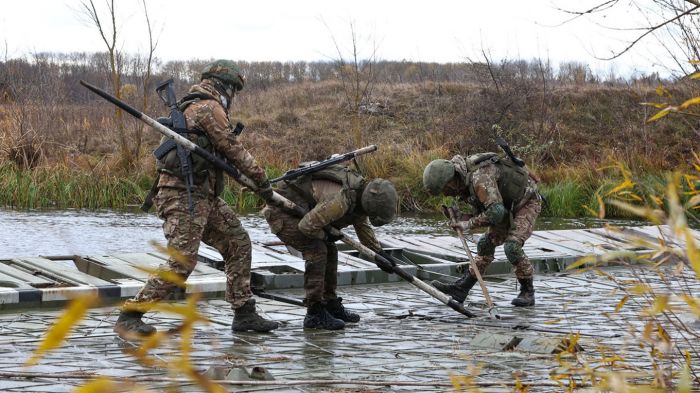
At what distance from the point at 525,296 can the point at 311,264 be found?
7.88 ft

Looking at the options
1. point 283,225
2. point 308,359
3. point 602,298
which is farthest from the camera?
point 602,298

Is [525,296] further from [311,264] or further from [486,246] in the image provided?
[311,264]

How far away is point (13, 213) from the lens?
17.0 m

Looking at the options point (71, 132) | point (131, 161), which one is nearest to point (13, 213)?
point (131, 161)

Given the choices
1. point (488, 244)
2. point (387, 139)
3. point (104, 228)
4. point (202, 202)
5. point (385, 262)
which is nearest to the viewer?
point (202, 202)

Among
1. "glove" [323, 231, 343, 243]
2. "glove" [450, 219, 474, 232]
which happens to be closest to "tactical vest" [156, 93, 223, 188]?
"glove" [323, 231, 343, 243]

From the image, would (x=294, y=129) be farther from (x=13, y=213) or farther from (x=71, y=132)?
(x=13, y=213)

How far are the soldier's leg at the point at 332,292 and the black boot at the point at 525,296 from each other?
5.91 ft

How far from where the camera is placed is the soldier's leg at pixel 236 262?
22.6ft

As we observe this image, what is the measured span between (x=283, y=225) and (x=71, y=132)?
1844 cm

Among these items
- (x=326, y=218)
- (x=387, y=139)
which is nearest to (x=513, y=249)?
(x=326, y=218)

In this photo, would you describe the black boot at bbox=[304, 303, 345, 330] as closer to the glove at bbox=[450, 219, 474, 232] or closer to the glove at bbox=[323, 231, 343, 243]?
the glove at bbox=[323, 231, 343, 243]

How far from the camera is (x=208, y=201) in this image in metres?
6.70

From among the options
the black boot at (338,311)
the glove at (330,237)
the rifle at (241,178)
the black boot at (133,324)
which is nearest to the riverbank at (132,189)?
the rifle at (241,178)
